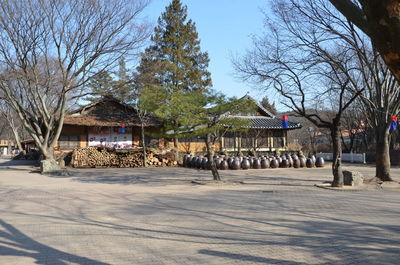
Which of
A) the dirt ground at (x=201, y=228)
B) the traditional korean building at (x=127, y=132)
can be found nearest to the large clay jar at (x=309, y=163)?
the traditional korean building at (x=127, y=132)

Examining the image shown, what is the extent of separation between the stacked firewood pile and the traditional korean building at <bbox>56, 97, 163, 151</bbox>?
2.03 metres

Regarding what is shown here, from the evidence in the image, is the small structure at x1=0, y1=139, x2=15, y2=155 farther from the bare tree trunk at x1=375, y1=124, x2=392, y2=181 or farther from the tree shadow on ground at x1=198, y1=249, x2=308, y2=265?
the tree shadow on ground at x1=198, y1=249, x2=308, y2=265

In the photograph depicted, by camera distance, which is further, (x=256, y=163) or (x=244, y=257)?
(x=256, y=163)

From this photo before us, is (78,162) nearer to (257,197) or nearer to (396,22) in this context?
(257,197)

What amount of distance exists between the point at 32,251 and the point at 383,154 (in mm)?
Answer: 12740

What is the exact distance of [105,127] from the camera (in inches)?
1046

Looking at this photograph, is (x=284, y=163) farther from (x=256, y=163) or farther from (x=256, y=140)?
(x=256, y=140)

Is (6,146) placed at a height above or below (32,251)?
above

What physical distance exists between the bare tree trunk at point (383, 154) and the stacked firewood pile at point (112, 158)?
14.6 meters

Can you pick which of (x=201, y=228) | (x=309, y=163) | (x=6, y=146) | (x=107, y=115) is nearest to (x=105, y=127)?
(x=107, y=115)

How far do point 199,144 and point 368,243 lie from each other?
943 inches

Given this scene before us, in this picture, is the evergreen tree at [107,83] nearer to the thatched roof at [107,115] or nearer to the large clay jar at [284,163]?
the thatched roof at [107,115]

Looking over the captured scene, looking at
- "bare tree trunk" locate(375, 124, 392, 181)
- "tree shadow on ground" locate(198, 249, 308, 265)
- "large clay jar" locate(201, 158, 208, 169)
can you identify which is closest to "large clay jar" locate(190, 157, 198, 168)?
"large clay jar" locate(201, 158, 208, 169)

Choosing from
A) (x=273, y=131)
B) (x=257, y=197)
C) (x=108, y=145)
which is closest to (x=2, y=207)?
(x=257, y=197)
